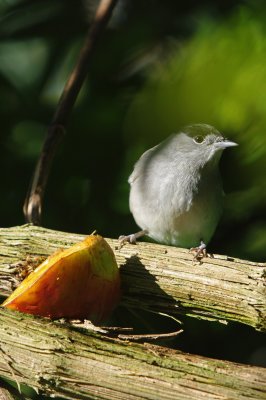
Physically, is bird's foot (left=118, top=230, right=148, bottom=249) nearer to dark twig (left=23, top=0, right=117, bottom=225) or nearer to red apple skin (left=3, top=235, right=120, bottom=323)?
red apple skin (left=3, top=235, right=120, bottom=323)

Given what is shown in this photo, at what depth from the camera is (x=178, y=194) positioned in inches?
155

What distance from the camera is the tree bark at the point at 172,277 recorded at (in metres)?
2.53

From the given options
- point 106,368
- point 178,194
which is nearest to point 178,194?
point 178,194

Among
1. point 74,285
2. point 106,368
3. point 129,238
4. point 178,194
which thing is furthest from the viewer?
point 178,194

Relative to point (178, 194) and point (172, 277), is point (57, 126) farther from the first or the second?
point (172, 277)

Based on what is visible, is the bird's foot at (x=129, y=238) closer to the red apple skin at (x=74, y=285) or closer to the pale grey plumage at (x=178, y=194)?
the pale grey plumage at (x=178, y=194)

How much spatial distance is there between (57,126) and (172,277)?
1.12 m

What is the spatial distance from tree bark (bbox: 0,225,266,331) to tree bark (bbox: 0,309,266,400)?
407mm

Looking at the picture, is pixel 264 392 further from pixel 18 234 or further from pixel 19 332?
pixel 18 234

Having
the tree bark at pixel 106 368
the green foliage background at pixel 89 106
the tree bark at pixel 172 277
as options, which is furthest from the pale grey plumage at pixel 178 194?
the tree bark at pixel 106 368

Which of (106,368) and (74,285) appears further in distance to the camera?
(74,285)

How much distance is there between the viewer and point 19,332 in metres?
2.30

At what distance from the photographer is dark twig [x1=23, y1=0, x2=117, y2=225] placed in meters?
3.32

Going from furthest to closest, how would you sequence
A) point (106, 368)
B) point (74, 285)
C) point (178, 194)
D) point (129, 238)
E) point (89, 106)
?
point (178, 194) < point (89, 106) < point (129, 238) < point (74, 285) < point (106, 368)
